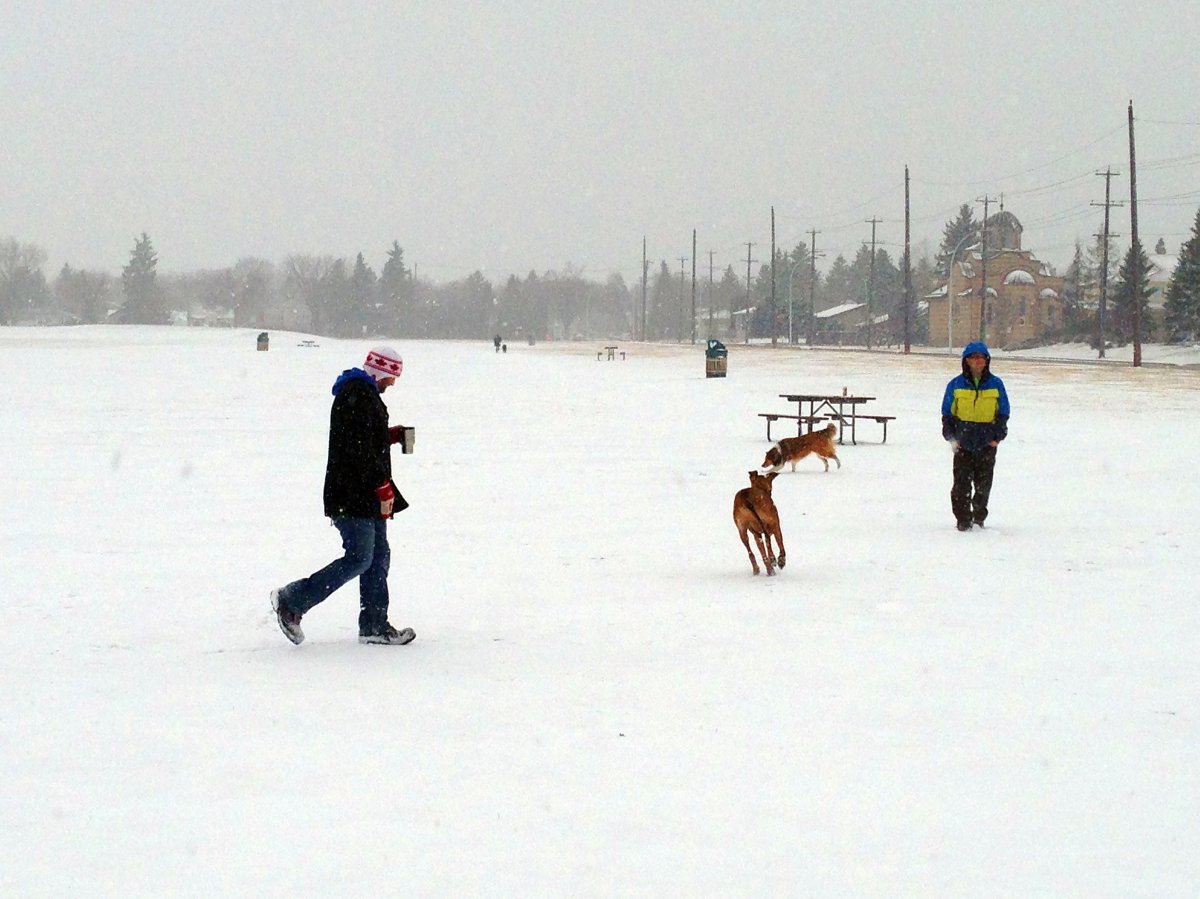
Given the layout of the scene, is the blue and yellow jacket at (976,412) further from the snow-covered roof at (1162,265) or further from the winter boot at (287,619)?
the snow-covered roof at (1162,265)

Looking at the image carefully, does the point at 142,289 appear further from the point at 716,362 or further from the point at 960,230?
the point at 716,362

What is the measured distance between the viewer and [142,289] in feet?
572

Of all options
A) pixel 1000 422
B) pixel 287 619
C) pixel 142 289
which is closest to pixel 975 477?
pixel 1000 422

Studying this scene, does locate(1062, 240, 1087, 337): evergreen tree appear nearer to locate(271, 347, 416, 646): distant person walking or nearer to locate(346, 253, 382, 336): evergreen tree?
locate(271, 347, 416, 646): distant person walking

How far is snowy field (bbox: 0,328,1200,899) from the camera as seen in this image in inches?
169

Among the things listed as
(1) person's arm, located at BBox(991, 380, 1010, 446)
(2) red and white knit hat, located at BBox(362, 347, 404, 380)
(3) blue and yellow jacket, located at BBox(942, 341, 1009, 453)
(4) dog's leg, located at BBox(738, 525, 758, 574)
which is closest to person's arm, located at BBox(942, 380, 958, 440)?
(3) blue and yellow jacket, located at BBox(942, 341, 1009, 453)

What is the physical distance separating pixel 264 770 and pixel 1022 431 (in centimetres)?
2049

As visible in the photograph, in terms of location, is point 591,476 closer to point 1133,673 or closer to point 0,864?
point 1133,673

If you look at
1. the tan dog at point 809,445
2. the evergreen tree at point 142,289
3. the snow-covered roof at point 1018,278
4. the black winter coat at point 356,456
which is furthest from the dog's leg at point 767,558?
the evergreen tree at point 142,289

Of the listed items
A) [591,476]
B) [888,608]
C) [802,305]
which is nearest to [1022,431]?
[591,476]

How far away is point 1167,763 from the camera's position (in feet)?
17.4

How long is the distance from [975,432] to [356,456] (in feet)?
23.2

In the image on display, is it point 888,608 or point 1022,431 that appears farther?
point 1022,431

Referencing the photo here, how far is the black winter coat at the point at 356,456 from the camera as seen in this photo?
7.16 meters
